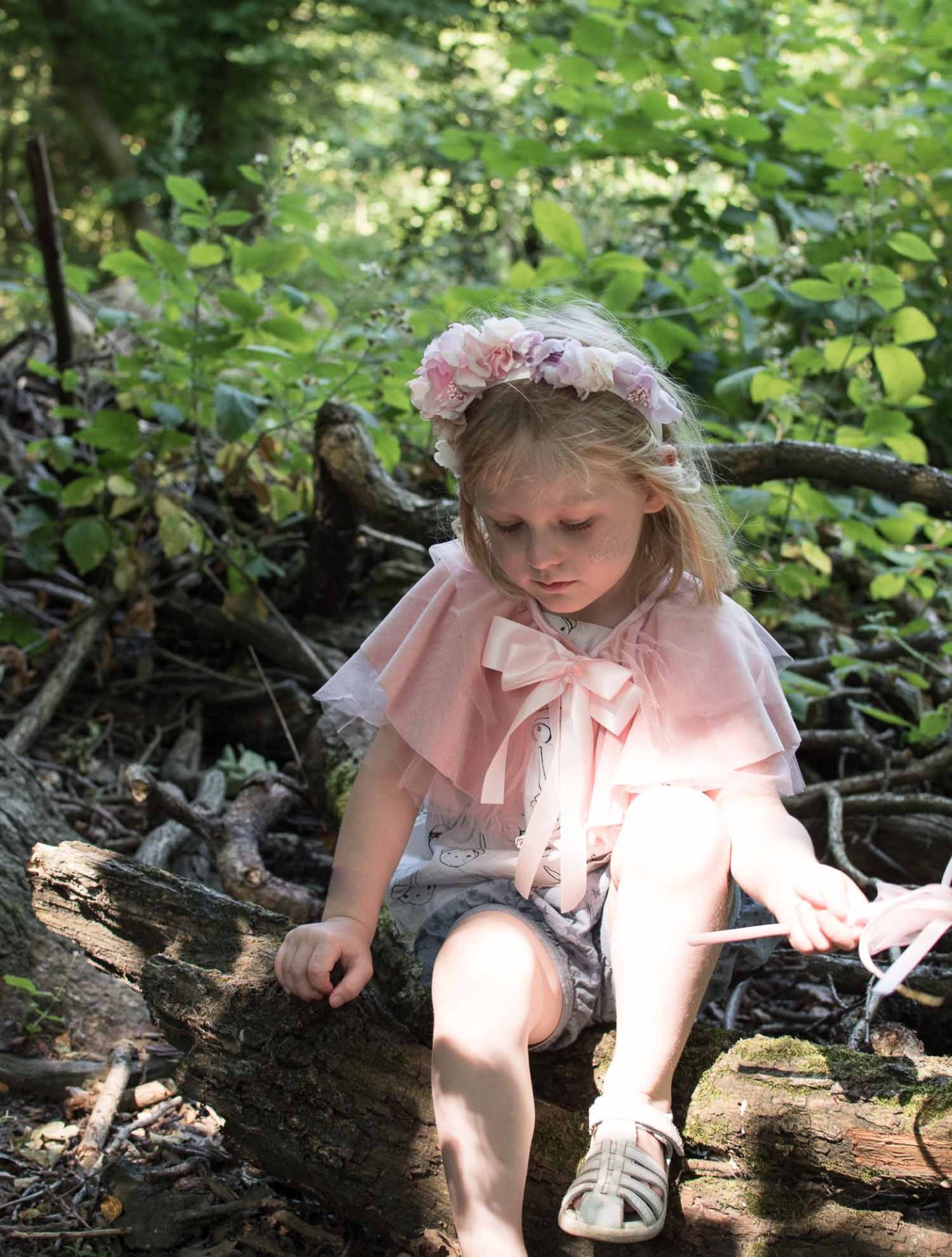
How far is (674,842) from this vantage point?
1.66 metres

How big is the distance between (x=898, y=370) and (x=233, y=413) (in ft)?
5.68

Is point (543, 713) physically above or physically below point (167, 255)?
below

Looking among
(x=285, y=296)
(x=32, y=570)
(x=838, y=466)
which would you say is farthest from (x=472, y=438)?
(x=32, y=570)

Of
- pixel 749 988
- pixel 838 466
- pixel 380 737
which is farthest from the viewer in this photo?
pixel 838 466

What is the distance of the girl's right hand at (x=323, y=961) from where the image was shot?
1.70 m

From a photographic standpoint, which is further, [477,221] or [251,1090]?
[477,221]

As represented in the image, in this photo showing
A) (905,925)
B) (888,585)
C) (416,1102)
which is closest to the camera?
(905,925)

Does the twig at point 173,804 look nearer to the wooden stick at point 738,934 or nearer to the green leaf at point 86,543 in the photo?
the green leaf at point 86,543

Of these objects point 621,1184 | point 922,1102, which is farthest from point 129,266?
point 922,1102

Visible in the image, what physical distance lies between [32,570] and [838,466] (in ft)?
8.13

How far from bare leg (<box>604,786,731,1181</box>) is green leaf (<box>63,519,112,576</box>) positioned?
1.87m

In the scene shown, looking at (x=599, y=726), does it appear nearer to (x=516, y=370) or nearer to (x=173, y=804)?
(x=516, y=370)

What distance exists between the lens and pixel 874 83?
20.1 feet

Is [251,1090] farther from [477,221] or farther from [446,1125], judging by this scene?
[477,221]
